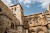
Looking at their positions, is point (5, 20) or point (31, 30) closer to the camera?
point (5, 20)

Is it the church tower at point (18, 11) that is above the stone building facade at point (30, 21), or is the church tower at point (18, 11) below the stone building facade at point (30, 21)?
above

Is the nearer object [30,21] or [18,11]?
[18,11]

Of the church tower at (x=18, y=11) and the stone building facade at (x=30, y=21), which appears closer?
the stone building facade at (x=30, y=21)

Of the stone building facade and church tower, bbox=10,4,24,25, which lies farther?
church tower, bbox=10,4,24,25

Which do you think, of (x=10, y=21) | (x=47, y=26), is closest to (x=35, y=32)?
(x=47, y=26)

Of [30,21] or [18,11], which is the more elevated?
[18,11]

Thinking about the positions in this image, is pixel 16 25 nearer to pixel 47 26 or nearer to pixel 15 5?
pixel 15 5

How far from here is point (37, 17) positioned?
31625 mm

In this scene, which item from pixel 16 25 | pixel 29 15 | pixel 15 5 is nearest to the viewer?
pixel 16 25

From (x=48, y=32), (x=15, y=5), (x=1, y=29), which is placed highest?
(x=15, y=5)

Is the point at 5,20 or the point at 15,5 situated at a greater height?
the point at 15,5

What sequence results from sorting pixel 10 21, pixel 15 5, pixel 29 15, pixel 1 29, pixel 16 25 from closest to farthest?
pixel 1 29 → pixel 10 21 → pixel 16 25 → pixel 15 5 → pixel 29 15

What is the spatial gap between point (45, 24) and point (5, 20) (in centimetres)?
1383

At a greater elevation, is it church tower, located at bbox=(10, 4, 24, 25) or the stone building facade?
church tower, located at bbox=(10, 4, 24, 25)
